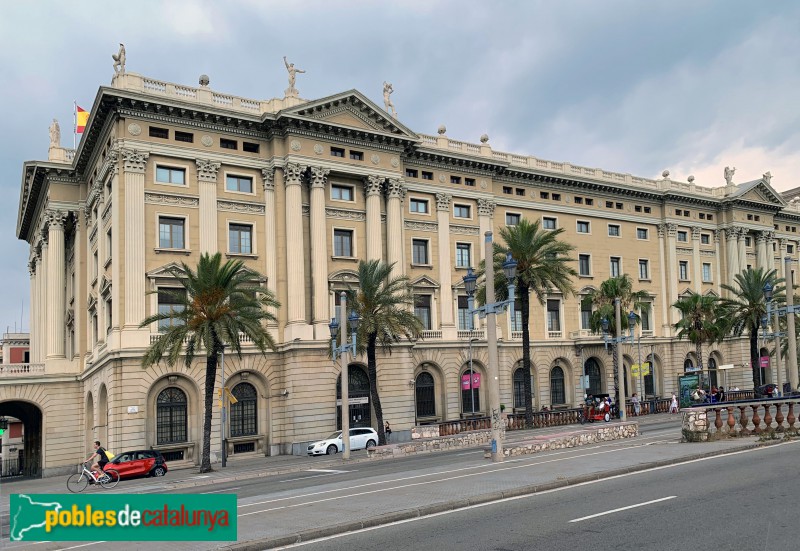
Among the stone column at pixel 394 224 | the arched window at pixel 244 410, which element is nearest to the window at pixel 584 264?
the stone column at pixel 394 224

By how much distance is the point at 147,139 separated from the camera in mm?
42250

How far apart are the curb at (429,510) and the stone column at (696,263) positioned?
172 ft

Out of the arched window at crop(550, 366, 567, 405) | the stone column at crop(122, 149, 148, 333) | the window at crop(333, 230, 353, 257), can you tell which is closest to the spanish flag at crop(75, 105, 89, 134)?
the stone column at crop(122, 149, 148, 333)

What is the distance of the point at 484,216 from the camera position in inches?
2237

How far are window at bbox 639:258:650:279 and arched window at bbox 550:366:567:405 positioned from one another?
511 inches

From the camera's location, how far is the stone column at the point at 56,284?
170 ft

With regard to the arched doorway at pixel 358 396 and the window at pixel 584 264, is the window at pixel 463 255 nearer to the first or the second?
the window at pixel 584 264

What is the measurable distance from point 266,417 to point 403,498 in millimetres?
29258

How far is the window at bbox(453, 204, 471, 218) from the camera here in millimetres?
55866

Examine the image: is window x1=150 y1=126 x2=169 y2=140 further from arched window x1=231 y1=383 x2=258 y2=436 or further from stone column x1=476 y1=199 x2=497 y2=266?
stone column x1=476 y1=199 x2=497 y2=266

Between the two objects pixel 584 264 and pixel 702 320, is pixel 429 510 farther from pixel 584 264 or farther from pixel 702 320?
pixel 702 320

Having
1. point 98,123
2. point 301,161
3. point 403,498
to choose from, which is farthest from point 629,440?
point 98,123

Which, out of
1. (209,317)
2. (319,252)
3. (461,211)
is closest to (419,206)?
(461,211)

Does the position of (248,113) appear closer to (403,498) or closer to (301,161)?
(301,161)
